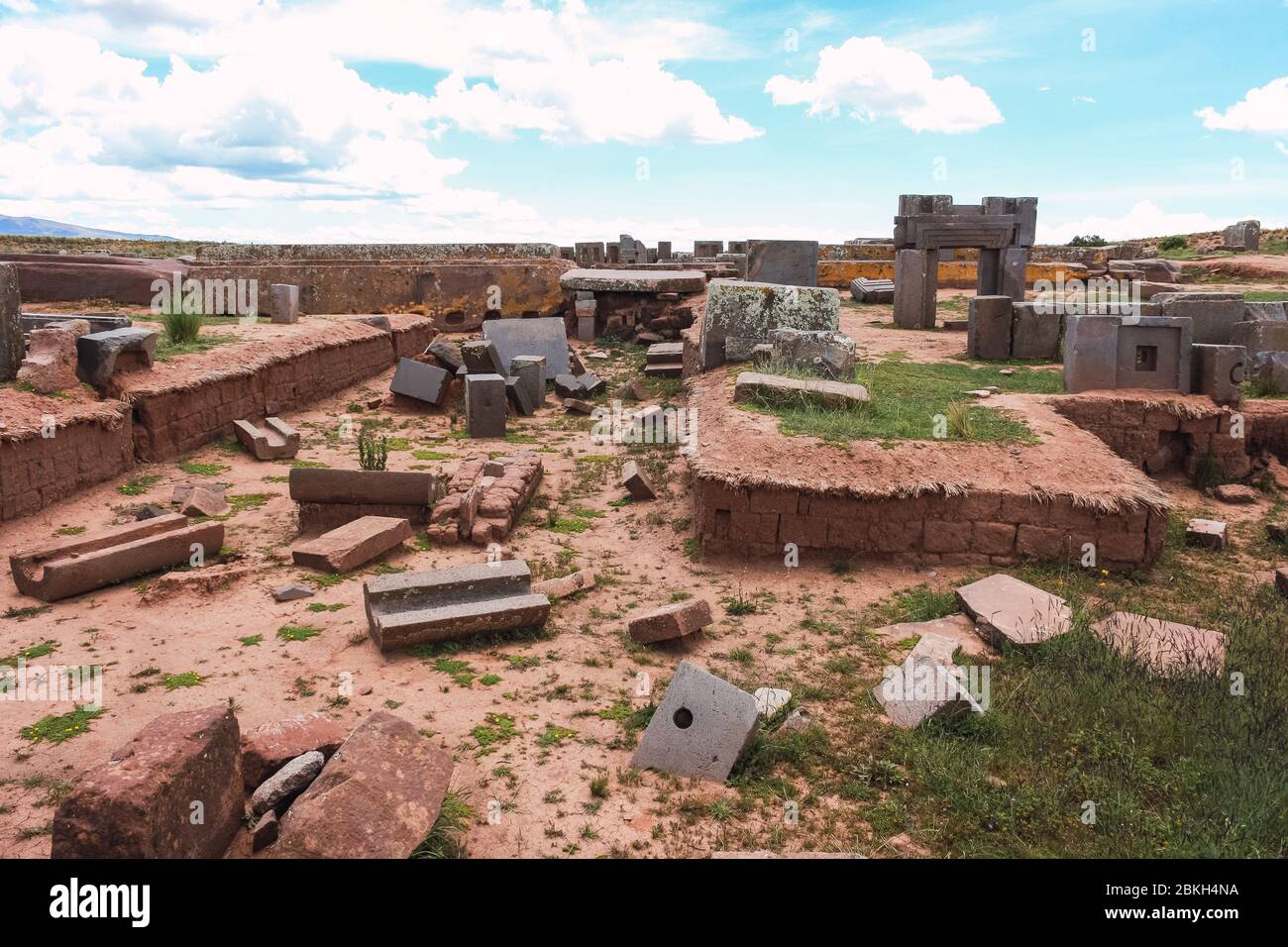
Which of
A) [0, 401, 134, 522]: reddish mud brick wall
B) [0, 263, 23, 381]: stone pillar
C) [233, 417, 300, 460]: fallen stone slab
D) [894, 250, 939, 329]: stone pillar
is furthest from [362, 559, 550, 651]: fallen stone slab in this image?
[894, 250, 939, 329]: stone pillar

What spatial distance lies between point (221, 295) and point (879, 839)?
16.5m

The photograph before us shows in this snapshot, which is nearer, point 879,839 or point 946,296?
point 879,839

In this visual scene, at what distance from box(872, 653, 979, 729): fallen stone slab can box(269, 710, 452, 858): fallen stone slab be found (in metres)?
2.54

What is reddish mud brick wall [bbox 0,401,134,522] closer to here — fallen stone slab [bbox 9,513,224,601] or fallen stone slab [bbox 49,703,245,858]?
fallen stone slab [bbox 9,513,224,601]

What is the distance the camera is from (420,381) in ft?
42.5

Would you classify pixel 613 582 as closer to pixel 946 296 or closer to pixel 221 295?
pixel 221 295

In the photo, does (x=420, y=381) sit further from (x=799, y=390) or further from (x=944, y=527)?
(x=944, y=527)

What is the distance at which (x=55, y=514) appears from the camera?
8203 millimetres

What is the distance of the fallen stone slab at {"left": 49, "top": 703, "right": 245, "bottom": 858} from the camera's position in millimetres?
3299

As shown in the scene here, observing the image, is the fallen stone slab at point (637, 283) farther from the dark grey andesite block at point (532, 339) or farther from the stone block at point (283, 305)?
the stone block at point (283, 305)

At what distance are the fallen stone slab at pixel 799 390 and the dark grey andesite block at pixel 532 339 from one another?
20.8 ft

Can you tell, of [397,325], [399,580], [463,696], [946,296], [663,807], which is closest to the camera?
[663,807]

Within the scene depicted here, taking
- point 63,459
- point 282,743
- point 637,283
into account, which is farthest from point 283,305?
point 282,743
